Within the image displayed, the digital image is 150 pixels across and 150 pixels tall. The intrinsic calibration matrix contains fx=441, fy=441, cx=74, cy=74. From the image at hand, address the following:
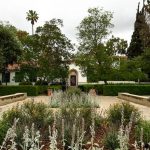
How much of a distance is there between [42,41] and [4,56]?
19.1 ft

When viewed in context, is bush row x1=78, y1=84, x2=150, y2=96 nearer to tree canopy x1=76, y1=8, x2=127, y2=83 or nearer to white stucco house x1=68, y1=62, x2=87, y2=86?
tree canopy x1=76, y1=8, x2=127, y2=83

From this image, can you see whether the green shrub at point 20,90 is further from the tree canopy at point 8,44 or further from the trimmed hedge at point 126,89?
the trimmed hedge at point 126,89

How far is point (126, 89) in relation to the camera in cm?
4469

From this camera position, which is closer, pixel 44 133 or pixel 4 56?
pixel 44 133

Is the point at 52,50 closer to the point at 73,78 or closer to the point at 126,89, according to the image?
the point at 126,89

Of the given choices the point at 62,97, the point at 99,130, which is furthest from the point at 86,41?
the point at 99,130

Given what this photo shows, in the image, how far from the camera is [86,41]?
166 feet

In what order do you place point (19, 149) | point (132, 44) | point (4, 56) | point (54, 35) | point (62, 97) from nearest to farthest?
point (19, 149), point (62, 97), point (4, 56), point (54, 35), point (132, 44)

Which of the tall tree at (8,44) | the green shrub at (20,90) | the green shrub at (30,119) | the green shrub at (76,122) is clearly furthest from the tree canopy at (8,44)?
the green shrub at (76,122)

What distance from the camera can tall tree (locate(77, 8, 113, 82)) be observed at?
48.6 meters

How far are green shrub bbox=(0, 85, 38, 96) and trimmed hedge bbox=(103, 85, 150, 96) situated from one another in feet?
24.0

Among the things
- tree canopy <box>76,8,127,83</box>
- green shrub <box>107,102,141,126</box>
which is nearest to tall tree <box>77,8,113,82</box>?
tree canopy <box>76,8,127,83</box>

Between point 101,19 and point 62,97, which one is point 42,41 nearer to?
point 101,19

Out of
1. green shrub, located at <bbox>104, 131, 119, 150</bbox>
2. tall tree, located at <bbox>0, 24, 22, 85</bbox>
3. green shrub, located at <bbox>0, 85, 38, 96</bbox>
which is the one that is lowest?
green shrub, located at <bbox>104, 131, 119, 150</bbox>
